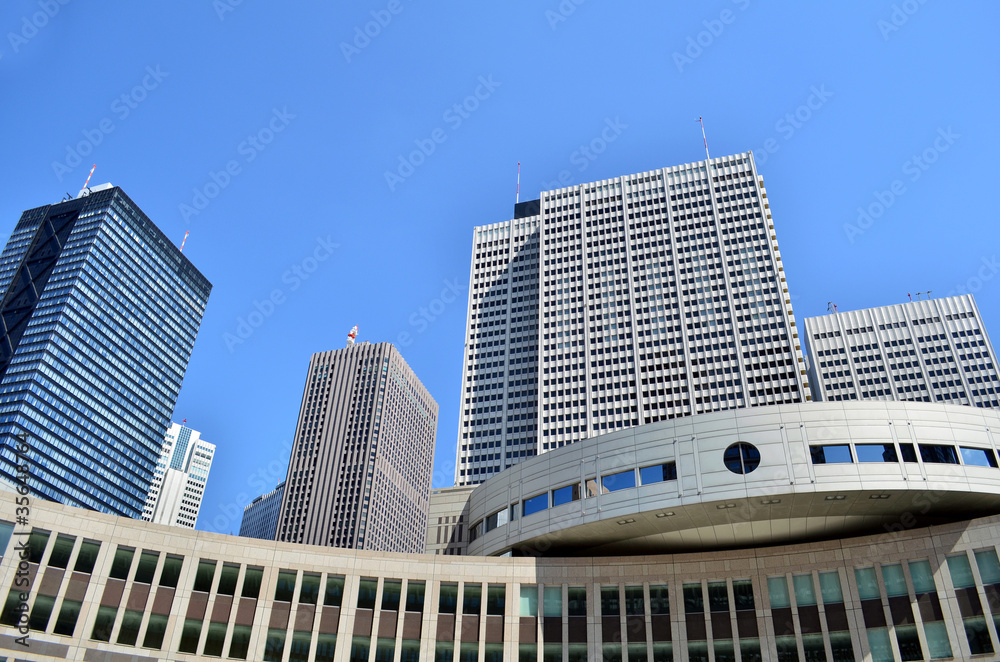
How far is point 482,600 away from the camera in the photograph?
2280 inches

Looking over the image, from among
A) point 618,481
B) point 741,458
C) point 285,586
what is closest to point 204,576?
point 285,586

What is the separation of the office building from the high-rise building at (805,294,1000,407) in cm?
13406

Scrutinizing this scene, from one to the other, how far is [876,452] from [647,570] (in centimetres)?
1893

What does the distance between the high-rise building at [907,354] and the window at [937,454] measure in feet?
439

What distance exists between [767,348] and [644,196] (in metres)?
49.9

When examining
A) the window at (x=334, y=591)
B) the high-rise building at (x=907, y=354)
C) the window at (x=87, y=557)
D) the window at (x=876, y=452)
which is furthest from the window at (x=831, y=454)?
the high-rise building at (x=907, y=354)

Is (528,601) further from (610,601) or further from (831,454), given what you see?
(831,454)

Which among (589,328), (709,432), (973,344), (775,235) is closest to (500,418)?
(589,328)

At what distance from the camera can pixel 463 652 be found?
56219 millimetres

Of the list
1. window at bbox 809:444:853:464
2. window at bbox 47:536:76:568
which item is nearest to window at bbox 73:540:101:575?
window at bbox 47:536:76:568

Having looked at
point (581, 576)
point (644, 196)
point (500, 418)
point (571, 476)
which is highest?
point (644, 196)

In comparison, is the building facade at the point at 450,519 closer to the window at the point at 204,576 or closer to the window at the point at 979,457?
the window at the point at 204,576

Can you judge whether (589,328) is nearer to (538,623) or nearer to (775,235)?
(775,235)

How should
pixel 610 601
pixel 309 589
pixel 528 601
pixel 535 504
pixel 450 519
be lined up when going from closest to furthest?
pixel 309 589
pixel 610 601
pixel 528 601
pixel 535 504
pixel 450 519
